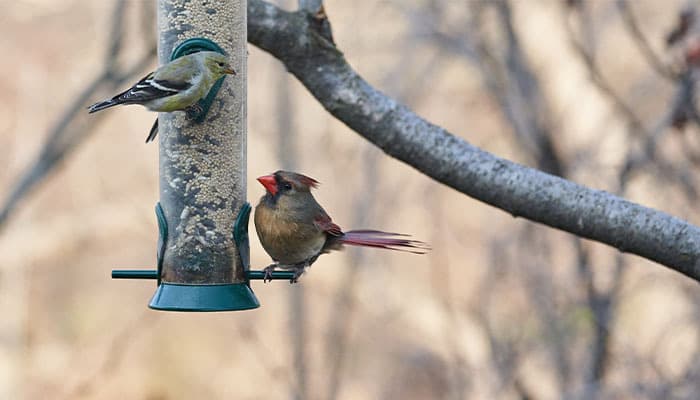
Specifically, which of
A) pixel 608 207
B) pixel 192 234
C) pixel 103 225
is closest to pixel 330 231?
pixel 192 234

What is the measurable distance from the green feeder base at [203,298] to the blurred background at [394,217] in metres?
2.22

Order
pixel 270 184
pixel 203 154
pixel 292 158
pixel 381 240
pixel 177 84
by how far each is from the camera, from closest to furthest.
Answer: pixel 381 240, pixel 177 84, pixel 270 184, pixel 203 154, pixel 292 158

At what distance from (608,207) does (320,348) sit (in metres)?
6.48

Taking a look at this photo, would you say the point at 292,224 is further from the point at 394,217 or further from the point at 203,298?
the point at 394,217

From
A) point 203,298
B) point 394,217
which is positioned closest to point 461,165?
point 203,298

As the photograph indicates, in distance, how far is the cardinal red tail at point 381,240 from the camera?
12.1ft

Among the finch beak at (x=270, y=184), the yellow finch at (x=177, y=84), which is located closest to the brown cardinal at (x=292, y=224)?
the finch beak at (x=270, y=184)

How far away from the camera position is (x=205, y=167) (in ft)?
14.3

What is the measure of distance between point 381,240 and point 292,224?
0.49m

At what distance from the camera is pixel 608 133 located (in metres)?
7.58

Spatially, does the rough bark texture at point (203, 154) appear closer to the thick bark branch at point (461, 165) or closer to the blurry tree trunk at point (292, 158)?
the thick bark branch at point (461, 165)

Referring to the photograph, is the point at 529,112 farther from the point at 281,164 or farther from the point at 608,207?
the point at 608,207

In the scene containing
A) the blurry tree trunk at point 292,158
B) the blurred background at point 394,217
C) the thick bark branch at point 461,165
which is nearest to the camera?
the thick bark branch at point 461,165

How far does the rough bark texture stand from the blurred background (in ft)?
5.52
